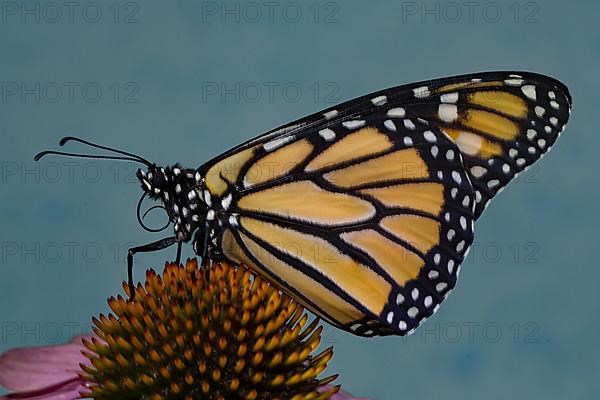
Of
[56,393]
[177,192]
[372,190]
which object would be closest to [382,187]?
[372,190]

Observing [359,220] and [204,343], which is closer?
[204,343]

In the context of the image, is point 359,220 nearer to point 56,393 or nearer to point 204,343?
point 204,343

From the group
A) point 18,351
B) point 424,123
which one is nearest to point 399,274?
point 424,123

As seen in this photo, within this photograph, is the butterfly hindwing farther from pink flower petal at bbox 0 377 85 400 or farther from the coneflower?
pink flower petal at bbox 0 377 85 400

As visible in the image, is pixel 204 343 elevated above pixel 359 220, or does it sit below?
below

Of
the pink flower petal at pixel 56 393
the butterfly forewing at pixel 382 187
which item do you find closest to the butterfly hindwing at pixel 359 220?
the butterfly forewing at pixel 382 187
